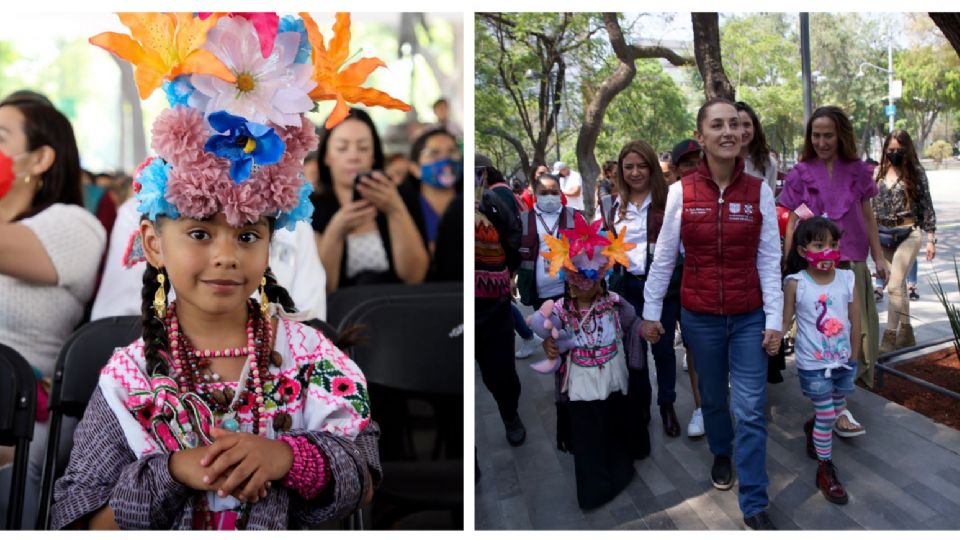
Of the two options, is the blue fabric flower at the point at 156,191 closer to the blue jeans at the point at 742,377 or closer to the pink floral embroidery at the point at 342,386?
the pink floral embroidery at the point at 342,386

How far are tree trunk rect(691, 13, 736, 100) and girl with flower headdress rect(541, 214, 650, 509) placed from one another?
1799 mm

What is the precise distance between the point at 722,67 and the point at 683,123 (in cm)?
92

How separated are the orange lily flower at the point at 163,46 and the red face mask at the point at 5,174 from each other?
125 centimetres

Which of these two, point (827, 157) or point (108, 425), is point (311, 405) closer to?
point (108, 425)

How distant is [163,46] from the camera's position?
1.59 metres

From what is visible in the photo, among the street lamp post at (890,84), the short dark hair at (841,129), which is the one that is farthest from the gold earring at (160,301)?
the street lamp post at (890,84)

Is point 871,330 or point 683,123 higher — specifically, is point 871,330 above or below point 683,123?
below

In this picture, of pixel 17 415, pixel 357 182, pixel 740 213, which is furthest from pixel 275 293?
pixel 740 213

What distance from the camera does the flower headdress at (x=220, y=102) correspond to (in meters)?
1.58

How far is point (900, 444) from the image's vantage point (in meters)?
3.54

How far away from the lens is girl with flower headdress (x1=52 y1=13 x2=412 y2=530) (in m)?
1.60

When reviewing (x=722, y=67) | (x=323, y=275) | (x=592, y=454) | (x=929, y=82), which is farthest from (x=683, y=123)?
(x=323, y=275)

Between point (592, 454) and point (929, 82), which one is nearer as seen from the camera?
point (592, 454)

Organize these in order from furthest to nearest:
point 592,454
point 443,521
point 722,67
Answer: point 722,67 < point 592,454 < point 443,521
